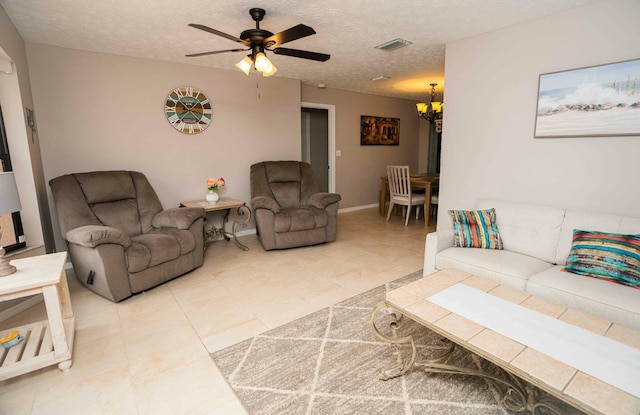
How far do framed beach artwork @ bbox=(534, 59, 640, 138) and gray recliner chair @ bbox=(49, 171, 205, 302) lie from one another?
3.33m

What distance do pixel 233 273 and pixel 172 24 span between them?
2.31 metres

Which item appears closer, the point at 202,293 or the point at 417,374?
the point at 417,374

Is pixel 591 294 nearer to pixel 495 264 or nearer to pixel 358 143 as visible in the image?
pixel 495 264

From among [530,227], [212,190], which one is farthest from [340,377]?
[212,190]

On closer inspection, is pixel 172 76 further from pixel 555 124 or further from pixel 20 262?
pixel 555 124

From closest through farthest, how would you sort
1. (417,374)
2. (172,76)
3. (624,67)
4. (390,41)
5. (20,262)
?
(417,374) < (20,262) < (624,67) < (390,41) < (172,76)

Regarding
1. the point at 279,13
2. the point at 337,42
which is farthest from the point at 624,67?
the point at 279,13

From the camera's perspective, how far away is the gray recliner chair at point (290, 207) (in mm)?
3732

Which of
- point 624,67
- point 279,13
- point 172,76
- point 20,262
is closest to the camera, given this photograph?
point 20,262

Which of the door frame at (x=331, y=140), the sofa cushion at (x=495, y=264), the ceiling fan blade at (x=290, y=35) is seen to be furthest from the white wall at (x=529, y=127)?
the door frame at (x=331, y=140)

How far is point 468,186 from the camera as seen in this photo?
3.22 meters

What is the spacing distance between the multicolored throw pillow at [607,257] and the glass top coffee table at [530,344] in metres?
0.65

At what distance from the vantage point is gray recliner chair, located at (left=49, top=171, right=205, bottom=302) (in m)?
2.48

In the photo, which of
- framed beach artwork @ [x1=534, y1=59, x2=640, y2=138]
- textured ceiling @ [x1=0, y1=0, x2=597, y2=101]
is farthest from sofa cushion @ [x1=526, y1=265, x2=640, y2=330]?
textured ceiling @ [x1=0, y1=0, x2=597, y2=101]
